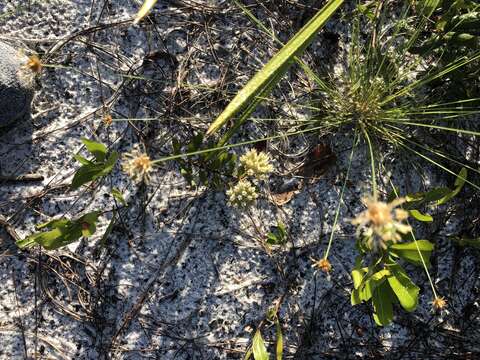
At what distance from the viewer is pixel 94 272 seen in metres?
1.57

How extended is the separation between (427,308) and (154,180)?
3.18 feet

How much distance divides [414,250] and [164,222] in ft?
2.45

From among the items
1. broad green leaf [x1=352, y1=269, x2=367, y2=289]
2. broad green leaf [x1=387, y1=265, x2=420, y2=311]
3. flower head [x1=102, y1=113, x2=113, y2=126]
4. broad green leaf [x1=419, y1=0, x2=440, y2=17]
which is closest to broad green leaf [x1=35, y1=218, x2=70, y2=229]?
flower head [x1=102, y1=113, x2=113, y2=126]

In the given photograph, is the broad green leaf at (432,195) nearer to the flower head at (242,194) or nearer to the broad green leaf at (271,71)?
the flower head at (242,194)

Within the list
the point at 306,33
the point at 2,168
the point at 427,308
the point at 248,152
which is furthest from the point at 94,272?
the point at 427,308

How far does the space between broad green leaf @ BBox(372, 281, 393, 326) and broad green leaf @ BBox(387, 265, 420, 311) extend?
0.11ft

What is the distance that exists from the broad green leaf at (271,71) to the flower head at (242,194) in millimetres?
342

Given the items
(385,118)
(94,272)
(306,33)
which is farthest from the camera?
(94,272)

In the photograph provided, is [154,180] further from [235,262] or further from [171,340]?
[171,340]

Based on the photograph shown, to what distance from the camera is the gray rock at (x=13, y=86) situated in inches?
57.5

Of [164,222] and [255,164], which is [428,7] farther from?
[164,222]

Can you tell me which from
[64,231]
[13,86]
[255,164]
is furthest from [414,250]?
[13,86]

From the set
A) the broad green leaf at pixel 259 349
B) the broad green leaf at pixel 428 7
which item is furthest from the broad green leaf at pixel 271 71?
the broad green leaf at pixel 259 349

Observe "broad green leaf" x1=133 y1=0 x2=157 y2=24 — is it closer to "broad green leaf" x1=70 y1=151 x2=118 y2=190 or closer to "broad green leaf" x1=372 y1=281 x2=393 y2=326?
"broad green leaf" x1=70 y1=151 x2=118 y2=190
